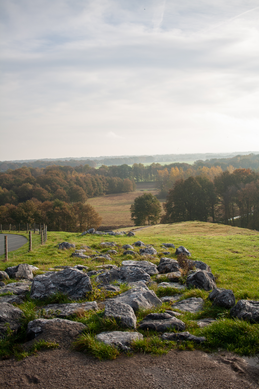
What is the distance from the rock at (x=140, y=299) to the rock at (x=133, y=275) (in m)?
2.48

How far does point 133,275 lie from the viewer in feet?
38.5

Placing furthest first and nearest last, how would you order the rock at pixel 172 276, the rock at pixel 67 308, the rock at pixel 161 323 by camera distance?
1. the rock at pixel 172 276
2. the rock at pixel 67 308
3. the rock at pixel 161 323

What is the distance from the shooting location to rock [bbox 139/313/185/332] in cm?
696

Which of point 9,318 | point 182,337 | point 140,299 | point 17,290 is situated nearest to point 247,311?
point 182,337

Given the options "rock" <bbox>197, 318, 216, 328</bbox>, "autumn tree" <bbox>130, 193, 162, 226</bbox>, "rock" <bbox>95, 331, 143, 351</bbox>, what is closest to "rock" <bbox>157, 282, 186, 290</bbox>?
"rock" <bbox>197, 318, 216, 328</bbox>

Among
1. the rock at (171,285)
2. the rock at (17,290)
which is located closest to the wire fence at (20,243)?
the rock at (17,290)

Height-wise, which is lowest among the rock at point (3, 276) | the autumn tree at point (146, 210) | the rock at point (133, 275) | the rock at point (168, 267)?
the autumn tree at point (146, 210)

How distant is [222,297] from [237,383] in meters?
3.43

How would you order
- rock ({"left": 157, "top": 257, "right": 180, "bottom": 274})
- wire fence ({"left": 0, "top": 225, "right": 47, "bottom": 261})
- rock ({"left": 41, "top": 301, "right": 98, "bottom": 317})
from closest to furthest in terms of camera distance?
rock ({"left": 41, "top": 301, "right": 98, "bottom": 317}) < rock ({"left": 157, "top": 257, "right": 180, "bottom": 274}) < wire fence ({"left": 0, "top": 225, "right": 47, "bottom": 261})

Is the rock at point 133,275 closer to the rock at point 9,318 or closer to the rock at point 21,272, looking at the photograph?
the rock at point 21,272

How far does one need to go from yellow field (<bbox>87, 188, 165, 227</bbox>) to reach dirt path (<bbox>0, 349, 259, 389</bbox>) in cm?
6818

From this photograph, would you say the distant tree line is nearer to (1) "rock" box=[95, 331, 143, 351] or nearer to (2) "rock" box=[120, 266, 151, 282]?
(2) "rock" box=[120, 266, 151, 282]

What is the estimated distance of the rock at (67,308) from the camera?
25.5 ft

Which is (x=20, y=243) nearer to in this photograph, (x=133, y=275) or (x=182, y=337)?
(x=133, y=275)
